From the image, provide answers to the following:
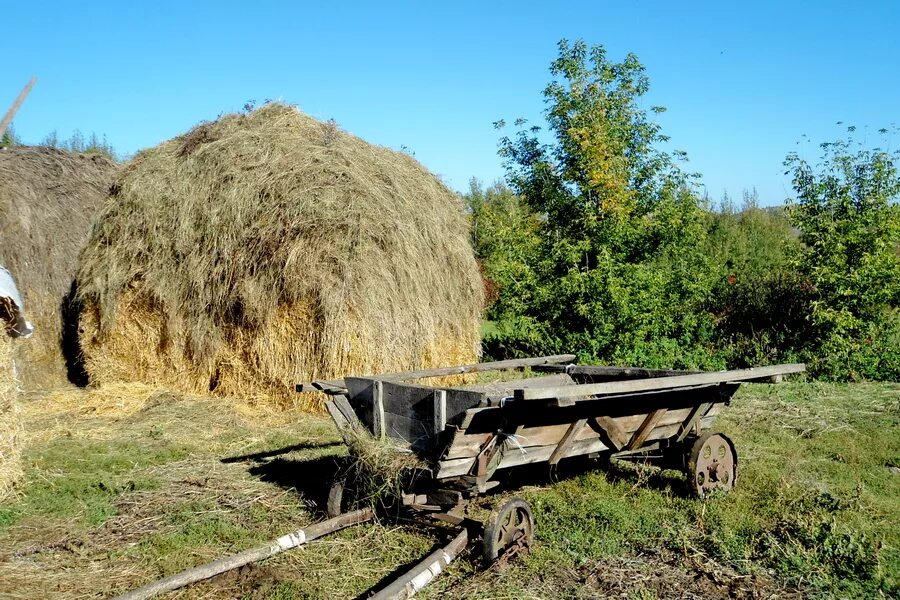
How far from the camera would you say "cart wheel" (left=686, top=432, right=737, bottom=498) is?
630cm

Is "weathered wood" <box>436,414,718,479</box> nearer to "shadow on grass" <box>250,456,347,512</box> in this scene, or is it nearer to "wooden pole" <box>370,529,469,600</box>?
"wooden pole" <box>370,529,469,600</box>

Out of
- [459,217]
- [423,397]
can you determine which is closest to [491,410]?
[423,397]

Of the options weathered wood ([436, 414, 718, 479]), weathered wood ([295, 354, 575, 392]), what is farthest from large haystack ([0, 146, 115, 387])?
weathered wood ([436, 414, 718, 479])

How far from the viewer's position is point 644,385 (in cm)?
537

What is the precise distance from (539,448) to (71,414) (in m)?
7.96

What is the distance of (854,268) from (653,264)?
3.39 metres

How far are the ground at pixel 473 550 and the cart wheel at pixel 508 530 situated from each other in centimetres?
12

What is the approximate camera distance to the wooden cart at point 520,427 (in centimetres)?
504

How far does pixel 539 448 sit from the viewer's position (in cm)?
550

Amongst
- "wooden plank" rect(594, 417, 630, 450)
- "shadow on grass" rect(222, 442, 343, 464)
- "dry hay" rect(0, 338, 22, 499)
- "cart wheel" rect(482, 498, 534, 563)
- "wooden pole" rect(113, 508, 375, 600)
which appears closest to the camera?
"wooden pole" rect(113, 508, 375, 600)

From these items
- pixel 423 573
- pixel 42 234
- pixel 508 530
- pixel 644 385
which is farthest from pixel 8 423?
pixel 42 234

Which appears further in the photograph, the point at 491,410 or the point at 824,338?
the point at 824,338

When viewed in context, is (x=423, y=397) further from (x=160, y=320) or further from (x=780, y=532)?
(x=160, y=320)

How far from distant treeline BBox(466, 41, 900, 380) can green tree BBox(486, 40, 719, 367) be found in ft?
0.09
